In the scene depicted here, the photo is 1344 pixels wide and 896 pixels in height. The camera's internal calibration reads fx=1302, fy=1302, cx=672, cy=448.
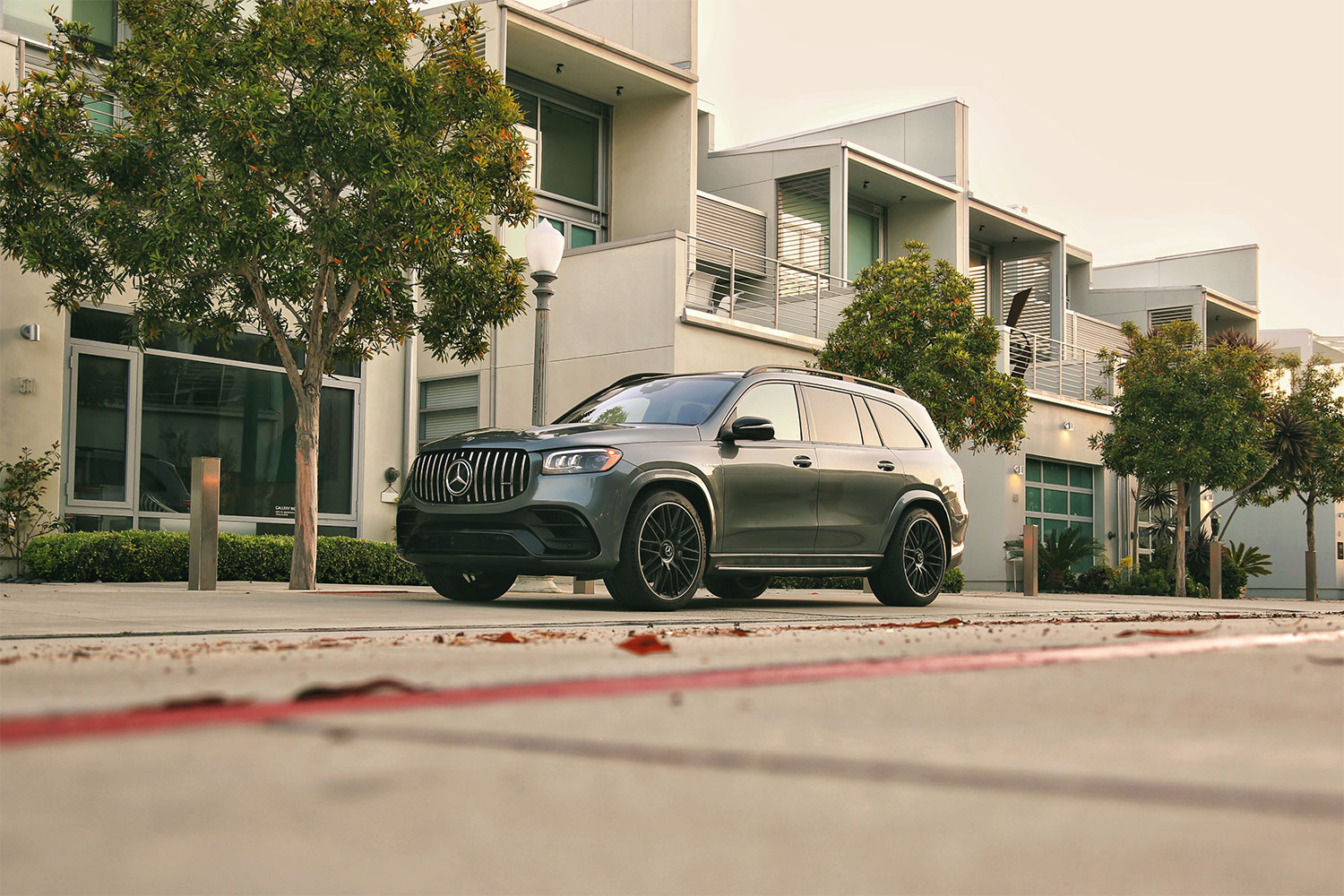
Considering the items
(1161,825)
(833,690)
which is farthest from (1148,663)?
(1161,825)

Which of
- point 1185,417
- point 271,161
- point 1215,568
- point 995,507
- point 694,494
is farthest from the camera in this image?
point 995,507

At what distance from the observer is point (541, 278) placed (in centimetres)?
1265

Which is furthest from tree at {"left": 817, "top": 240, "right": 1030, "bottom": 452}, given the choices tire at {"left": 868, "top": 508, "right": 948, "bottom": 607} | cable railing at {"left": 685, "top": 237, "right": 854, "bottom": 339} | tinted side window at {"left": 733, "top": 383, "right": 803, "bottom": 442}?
tinted side window at {"left": 733, "top": 383, "right": 803, "bottom": 442}

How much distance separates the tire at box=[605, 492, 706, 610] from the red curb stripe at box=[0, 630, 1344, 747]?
4563 mm

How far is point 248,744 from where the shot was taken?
1.49 m

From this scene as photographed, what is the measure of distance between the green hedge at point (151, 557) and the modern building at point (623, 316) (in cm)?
192

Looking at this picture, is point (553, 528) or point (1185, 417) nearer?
point (553, 528)

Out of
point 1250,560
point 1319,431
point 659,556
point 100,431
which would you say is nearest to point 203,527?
point 659,556

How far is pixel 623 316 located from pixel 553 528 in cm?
1170

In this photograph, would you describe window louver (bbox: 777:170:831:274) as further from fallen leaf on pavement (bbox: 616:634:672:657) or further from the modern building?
fallen leaf on pavement (bbox: 616:634:672:657)

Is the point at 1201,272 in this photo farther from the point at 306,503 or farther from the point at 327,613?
the point at 327,613

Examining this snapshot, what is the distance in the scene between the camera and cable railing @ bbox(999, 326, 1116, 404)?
92.6 feet

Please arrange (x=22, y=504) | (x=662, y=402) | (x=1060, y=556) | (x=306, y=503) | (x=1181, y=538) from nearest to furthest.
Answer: (x=662, y=402)
(x=306, y=503)
(x=22, y=504)
(x=1181, y=538)
(x=1060, y=556)

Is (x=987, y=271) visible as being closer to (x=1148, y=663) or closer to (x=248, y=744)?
(x=1148, y=663)
